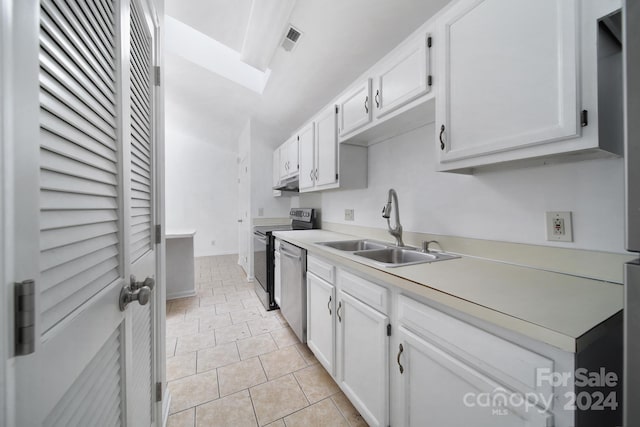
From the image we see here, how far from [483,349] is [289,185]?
2.88 metres

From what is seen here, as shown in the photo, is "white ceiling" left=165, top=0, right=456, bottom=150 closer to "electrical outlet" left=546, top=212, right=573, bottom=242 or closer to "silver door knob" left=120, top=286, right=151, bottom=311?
"electrical outlet" left=546, top=212, right=573, bottom=242

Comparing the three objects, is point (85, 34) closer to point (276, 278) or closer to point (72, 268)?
point (72, 268)

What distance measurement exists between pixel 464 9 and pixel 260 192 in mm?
3305

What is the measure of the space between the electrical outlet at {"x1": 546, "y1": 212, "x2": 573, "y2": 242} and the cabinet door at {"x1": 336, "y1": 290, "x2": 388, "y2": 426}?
0.81 metres

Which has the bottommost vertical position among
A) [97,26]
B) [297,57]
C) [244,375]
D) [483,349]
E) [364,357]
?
[244,375]

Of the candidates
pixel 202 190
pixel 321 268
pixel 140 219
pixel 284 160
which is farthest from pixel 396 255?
pixel 202 190

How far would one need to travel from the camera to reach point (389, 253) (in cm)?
170

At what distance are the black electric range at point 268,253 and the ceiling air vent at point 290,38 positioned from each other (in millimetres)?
1669

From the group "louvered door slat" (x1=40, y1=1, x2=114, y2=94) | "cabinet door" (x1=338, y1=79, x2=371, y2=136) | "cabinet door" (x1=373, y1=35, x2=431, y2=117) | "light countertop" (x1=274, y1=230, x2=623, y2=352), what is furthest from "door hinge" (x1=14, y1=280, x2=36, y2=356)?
"cabinet door" (x1=338, y1=79, x2=371, y2=136)

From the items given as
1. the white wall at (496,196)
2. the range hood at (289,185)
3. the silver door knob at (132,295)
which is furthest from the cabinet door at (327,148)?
the silver door knob at (132,295)

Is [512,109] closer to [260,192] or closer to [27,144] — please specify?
[27,144]

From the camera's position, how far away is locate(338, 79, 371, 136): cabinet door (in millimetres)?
1680

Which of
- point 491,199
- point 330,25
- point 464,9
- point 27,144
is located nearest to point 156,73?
point 27,144

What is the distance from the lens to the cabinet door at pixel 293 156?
2.88 m
